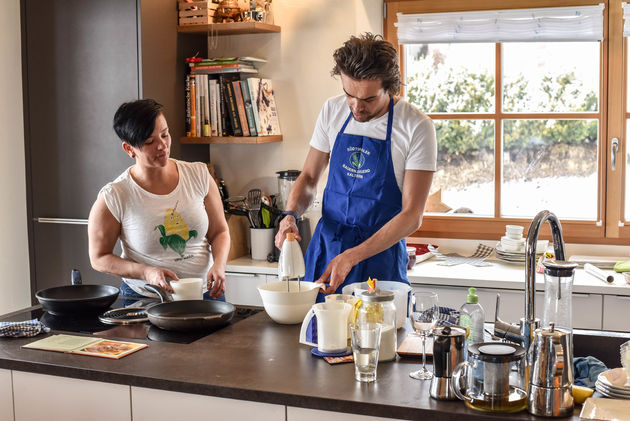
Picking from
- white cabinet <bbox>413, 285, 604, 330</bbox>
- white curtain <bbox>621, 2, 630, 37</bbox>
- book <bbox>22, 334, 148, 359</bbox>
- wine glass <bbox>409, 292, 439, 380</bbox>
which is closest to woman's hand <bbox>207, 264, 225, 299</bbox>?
book <bbox>22, 334, 148, 359</bbox>

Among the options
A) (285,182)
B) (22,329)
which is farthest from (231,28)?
(22,329)

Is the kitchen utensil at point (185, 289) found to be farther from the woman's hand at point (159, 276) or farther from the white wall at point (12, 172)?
the white wall at point (12, 172)

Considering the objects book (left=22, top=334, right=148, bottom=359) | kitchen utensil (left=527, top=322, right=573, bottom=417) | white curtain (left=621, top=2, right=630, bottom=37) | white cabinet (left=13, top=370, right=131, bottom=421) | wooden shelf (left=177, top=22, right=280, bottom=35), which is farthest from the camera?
wooden shelf (left=177, top=22, right=280, bottom=35)

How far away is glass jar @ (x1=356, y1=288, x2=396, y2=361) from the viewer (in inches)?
78.3

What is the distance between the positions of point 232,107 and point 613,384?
2.85 metres

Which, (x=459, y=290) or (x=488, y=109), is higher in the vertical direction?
(x=488, y=109)

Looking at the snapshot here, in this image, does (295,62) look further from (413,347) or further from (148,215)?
(413,347)

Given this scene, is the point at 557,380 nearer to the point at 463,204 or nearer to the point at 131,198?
the point at 131,198

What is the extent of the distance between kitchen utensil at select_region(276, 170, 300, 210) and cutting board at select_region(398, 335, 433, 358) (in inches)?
82.5

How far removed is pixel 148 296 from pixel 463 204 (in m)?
2.07

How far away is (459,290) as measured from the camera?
11.5ft

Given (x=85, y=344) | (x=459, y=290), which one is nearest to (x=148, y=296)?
(x=85, y=344)

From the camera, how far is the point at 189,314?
8.00ft

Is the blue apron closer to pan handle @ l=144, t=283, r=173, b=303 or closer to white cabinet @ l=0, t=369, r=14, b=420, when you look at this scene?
pan handle @ l=144, t=283, r=173, b=303
